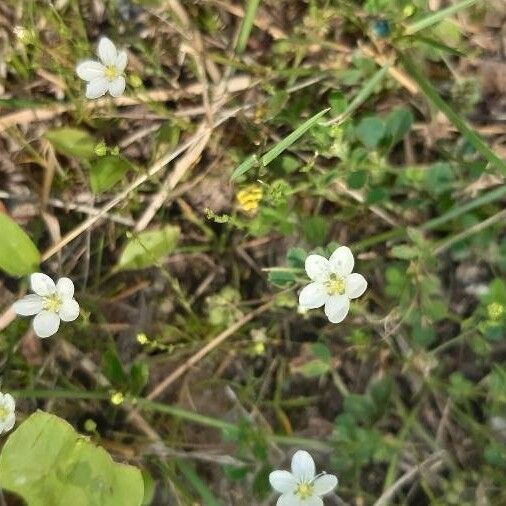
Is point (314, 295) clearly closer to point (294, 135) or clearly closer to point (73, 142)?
point (294, 135)

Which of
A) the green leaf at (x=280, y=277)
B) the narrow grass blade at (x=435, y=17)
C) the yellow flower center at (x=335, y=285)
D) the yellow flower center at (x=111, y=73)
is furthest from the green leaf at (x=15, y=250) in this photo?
the narrow grass blade at (x=435, y=17)

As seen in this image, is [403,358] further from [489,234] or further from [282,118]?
[282,118]

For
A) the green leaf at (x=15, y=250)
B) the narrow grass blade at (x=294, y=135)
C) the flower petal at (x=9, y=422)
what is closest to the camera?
the narrow grass blade at (x=294, y=135)

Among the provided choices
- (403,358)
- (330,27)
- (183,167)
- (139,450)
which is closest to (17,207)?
(183,167)

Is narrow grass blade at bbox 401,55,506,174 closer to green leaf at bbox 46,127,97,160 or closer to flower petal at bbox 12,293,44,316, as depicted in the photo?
green leaf at bbox 46,127,97,160

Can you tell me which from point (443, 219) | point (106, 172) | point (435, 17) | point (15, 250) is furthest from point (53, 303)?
point (435, 17)

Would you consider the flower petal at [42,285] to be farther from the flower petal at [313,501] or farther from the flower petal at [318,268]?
the flower petal at [313,501]
